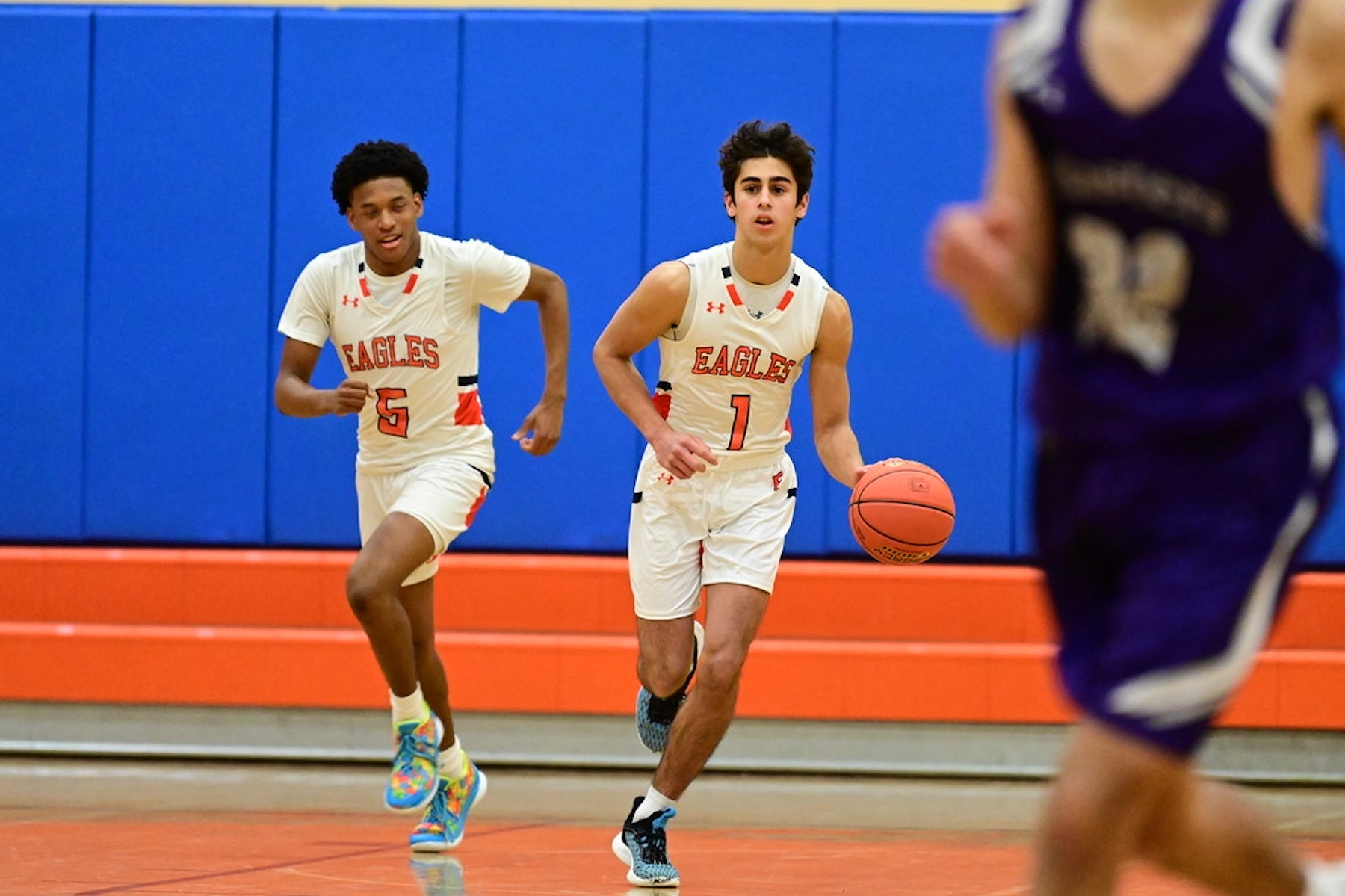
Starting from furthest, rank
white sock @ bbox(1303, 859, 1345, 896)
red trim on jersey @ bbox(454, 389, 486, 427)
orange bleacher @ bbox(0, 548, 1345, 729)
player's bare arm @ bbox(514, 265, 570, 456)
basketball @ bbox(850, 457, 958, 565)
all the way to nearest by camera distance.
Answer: orange bleacher @ bbox(0, 548, 1345, 729) < red trim on jersey @ bbox(454, 389, 486, 427) < player's bare arm @ bbox(514, 265, 570, 456) < basketball @ bbox(850, 457, 958, 565) < white sock @ bbox(1303, 859, 1345, 896)

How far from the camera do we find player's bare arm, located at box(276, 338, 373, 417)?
5324 mm

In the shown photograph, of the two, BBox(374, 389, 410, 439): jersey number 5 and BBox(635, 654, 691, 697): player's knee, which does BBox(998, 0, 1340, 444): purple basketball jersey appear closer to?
BBox(635, 654, 691, 697): player's knee

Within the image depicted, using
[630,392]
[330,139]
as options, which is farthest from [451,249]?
[330,139]

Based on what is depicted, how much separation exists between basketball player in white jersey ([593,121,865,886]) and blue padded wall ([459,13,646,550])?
3.22m

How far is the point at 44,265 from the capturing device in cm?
857

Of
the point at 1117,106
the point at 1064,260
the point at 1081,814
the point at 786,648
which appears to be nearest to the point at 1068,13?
the point at 1117,106

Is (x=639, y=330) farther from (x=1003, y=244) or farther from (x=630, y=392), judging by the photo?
(x=1003, y=244)

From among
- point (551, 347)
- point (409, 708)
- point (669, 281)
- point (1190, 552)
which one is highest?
point (669, 281)

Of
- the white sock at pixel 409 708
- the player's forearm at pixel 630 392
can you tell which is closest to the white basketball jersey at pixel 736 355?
the player's forearm at pixel 630 392

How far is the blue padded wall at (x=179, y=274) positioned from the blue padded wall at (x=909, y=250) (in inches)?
108

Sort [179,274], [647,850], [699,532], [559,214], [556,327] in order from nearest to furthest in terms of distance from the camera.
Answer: [647,850]
[699,532]
[556,327]
[559,214]
[179,274]

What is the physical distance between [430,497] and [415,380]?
394 millimetres

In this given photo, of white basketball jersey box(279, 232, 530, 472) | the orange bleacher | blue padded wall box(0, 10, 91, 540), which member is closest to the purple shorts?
white basketball jersey box(279, 232, 530, 472)

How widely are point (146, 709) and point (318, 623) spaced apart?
817mm
